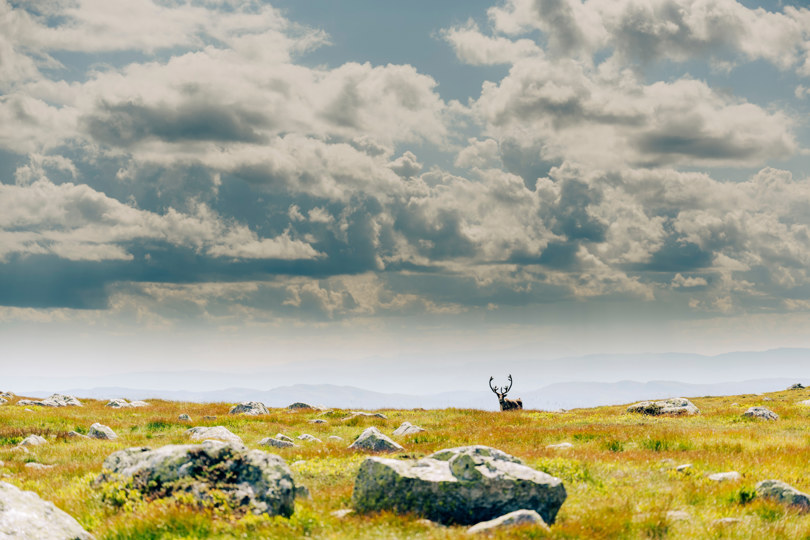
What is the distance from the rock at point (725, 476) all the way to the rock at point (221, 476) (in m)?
8.76

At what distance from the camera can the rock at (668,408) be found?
34344 mm

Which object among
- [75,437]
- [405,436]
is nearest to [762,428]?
[405,436]

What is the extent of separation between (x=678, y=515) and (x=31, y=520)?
9.77 metres

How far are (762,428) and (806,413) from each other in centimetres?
847

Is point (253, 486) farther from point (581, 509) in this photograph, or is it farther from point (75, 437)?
point (75, 437)

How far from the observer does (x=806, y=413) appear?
3048 cm

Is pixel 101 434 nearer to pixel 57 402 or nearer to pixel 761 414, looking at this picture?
pixel 57 402

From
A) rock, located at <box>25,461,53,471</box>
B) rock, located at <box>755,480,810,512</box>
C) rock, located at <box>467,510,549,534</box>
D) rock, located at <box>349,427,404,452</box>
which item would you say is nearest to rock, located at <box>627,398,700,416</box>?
rock, located at <box>349,427,404,452</box>

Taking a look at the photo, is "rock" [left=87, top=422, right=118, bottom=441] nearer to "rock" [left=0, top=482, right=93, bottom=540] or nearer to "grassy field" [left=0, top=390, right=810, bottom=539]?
"grassy field" [left=0, top=390, right=810, bottom=539]

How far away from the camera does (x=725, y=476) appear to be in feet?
41.7

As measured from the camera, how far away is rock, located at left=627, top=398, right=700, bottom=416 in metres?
34.3

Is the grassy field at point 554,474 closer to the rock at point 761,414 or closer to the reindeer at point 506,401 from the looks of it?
the rock at point 761,414

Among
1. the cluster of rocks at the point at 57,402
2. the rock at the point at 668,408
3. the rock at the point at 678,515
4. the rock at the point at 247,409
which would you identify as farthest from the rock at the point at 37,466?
the rock at the point at 668,408

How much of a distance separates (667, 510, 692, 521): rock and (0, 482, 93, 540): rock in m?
8.87
